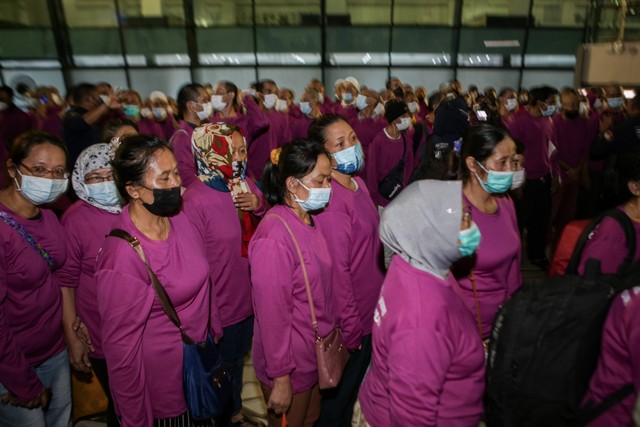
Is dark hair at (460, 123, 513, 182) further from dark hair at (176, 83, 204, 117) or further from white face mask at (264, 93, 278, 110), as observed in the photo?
white face mask at (264, 93, 278, 110)

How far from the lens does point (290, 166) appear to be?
229 cm

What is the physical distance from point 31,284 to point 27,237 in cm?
25

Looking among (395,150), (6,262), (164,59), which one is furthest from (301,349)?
(164,59)

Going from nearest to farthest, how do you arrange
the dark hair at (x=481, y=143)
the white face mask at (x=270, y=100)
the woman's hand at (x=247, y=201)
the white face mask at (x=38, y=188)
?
the white face mask at (x=38, y=188) → the dark hair at (x=481, y=143) → the woman's hand at (x=247, y=201) → the white face mask at (x=270, y=100)

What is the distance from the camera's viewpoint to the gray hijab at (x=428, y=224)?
152 cm

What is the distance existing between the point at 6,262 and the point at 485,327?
2.59 metres

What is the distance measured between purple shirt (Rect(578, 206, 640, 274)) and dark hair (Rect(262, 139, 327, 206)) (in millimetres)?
1501

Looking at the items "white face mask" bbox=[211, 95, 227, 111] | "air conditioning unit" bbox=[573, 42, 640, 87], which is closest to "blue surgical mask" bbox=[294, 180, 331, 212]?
"white face mask" bbox=[211, 95, 227, 111]

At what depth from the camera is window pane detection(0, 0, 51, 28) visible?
447 inches

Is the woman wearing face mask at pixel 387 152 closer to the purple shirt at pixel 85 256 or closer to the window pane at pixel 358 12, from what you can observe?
the purple shirt at pixel 85 256

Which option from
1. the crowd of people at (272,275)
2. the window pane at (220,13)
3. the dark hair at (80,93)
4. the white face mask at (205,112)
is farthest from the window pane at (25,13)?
the crowd of people at (272,275)

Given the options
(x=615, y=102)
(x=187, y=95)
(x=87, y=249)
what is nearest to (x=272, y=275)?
(x=87, y=249)

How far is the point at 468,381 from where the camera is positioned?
165 cm

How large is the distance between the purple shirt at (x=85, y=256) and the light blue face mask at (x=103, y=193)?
7 cm
